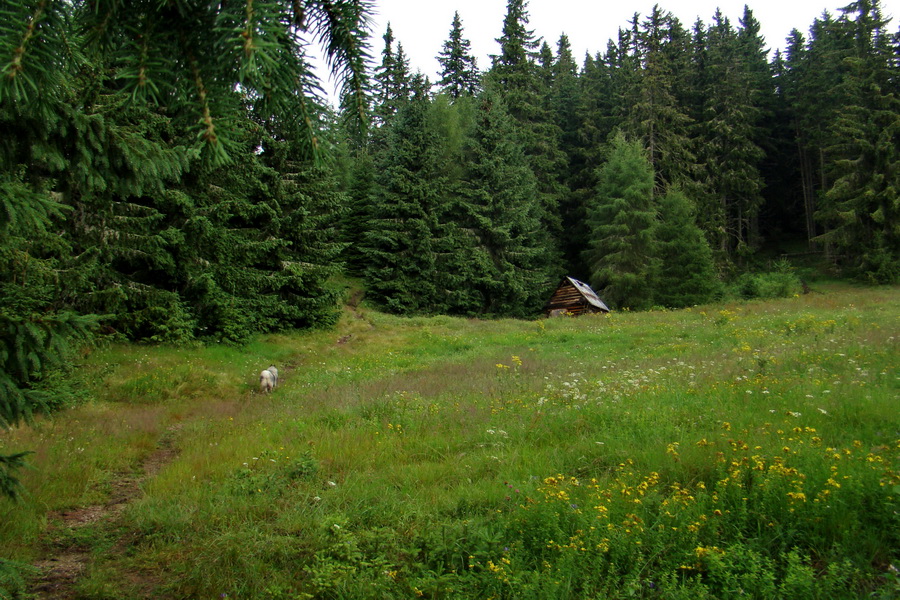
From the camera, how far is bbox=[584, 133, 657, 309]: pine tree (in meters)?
36.7

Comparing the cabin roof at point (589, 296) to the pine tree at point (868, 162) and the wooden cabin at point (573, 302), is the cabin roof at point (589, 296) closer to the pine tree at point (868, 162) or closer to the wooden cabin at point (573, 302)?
the wooden cabin at point (573, 302)

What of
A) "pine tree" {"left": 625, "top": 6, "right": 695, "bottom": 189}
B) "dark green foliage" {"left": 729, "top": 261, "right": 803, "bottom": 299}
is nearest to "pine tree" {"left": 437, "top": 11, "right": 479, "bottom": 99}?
"pine tree" {"left": 625, "top": 6, "right": 695, "bottom": 189}

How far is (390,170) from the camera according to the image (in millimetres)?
33594

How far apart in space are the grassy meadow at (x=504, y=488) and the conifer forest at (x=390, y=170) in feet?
5.45

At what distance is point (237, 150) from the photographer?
4.90 feet

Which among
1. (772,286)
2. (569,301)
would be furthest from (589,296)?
(772,286)

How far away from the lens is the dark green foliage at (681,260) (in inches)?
1363

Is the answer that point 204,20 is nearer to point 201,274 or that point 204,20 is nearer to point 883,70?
point 201,274

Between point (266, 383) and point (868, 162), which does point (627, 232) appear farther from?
point (266, 383)

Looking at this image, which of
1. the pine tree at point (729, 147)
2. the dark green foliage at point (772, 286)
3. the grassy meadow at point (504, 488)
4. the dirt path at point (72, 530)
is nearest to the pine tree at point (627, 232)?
the dark green foliage at point (772, 286)

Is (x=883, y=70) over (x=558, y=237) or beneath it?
over

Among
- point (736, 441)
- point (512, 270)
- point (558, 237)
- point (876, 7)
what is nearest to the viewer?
point (736, 441)

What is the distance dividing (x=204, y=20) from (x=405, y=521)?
12.8 feet

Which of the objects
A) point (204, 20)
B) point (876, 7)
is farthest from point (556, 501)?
point (876, 7)
